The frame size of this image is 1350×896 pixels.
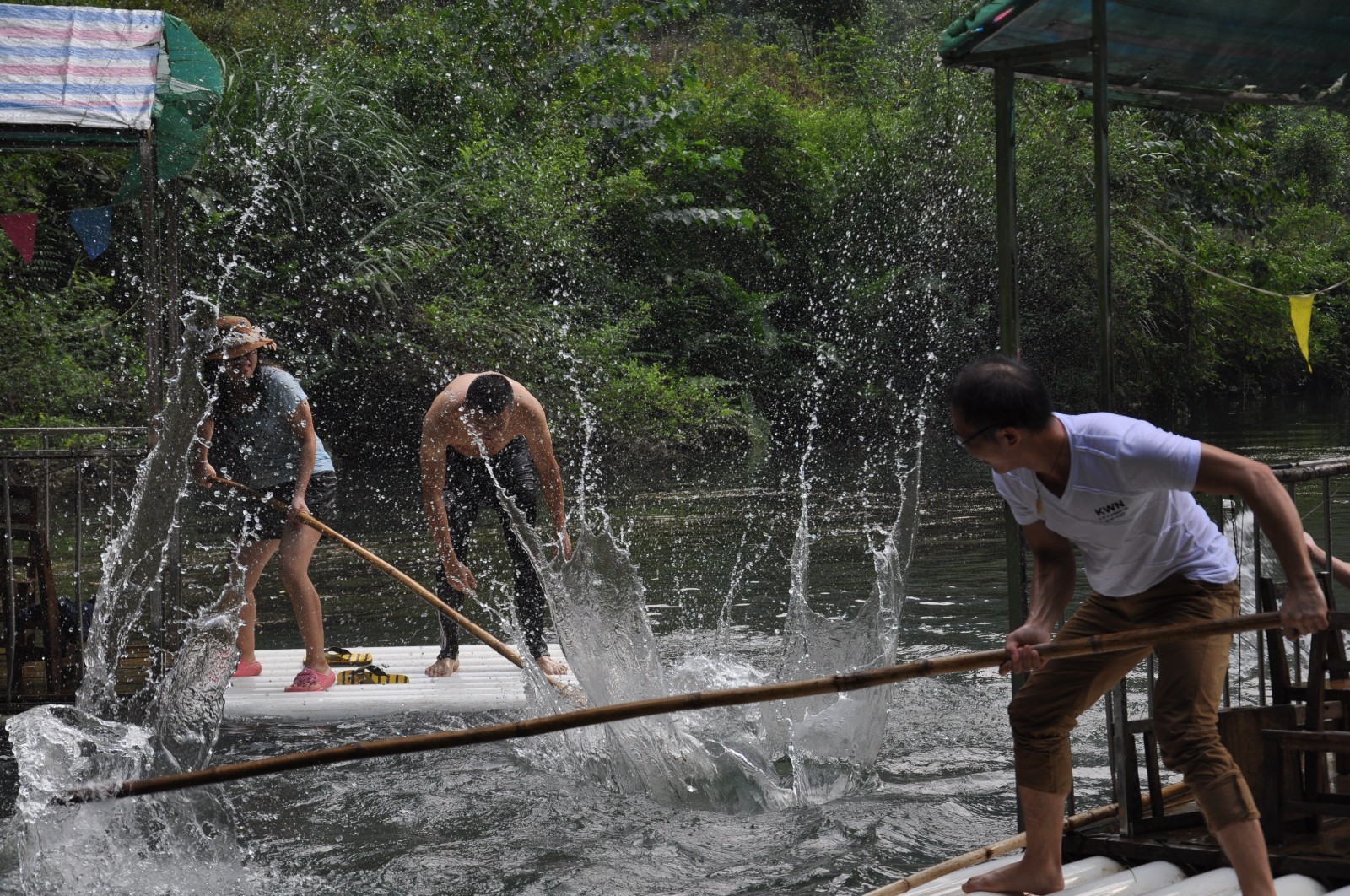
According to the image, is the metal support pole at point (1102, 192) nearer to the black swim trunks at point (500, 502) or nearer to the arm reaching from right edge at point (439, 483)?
the black swim trunks at point (500, 502)

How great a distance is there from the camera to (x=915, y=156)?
30.0 meters

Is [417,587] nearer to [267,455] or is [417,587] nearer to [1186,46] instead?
[267,455]

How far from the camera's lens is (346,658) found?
24.4 ft

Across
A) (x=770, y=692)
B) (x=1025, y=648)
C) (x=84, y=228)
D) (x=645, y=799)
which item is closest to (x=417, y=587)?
Result: (x=645, y=799)

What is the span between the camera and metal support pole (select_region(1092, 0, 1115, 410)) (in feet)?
12.5

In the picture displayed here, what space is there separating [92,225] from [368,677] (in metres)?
3.03

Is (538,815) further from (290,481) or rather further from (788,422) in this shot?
(788,422)

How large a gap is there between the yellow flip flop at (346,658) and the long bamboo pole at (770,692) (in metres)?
3.86

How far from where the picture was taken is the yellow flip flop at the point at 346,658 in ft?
24.1

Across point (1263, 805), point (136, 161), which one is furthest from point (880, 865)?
point (136, 161)

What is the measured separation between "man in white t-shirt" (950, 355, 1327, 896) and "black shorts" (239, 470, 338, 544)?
442cm

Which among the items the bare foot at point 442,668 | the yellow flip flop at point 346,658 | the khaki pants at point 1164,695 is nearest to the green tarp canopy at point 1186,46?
the khaki pants at point 1164,695

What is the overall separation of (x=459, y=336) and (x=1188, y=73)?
1592 centimetres

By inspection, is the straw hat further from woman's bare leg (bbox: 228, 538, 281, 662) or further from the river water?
the river water
